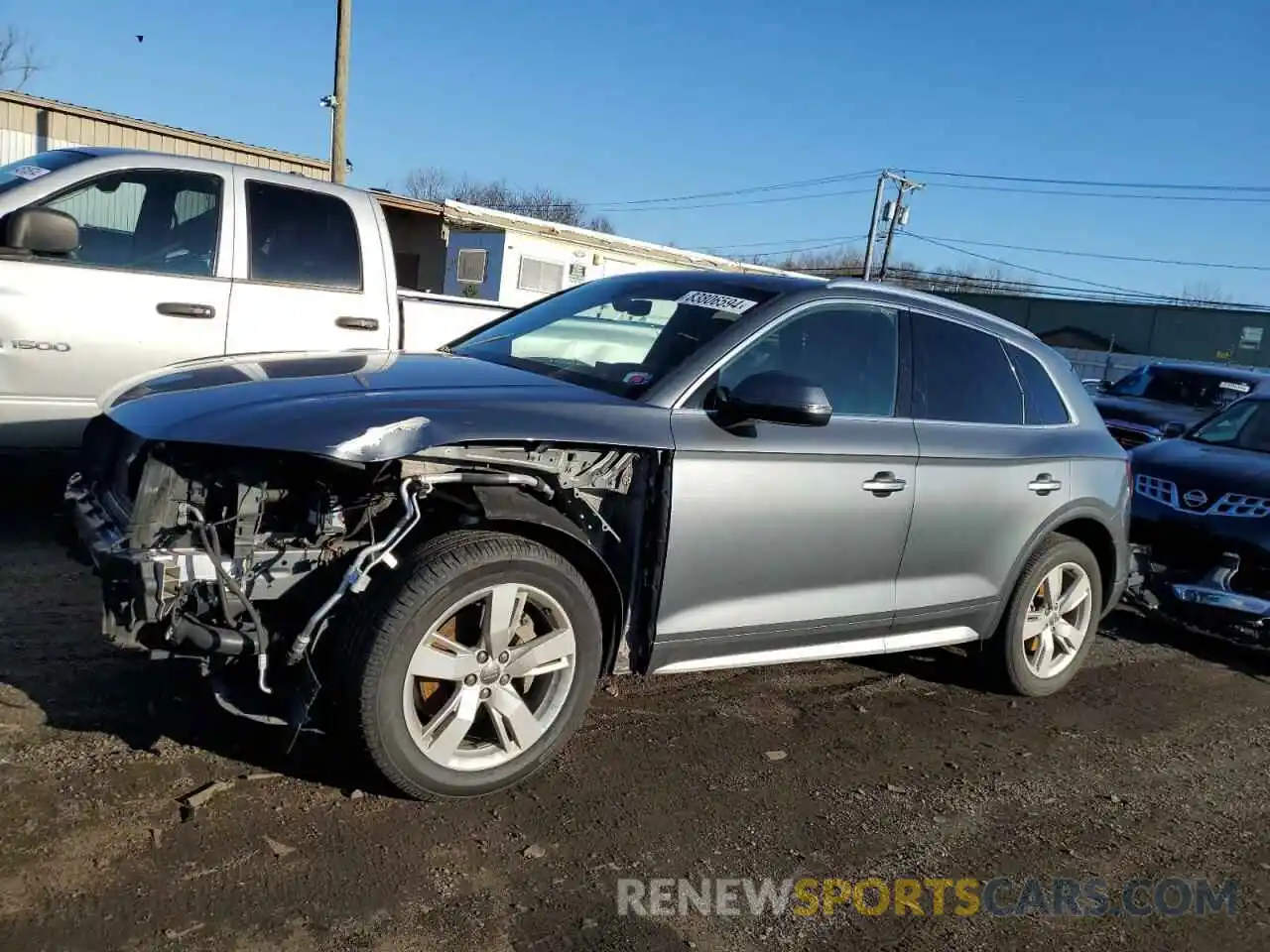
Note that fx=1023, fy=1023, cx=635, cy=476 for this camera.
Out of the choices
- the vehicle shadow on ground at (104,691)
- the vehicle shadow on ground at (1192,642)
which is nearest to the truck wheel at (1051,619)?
the vehicle shadow on ground at (1192,642)

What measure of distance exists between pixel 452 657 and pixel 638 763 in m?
0.95

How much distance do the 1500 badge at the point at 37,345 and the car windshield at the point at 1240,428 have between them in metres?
7.39

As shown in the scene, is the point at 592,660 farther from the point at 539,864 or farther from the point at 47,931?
the point at 47,931

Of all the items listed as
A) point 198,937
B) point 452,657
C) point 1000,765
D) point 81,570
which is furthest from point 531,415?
point 81,570

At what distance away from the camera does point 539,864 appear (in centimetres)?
305

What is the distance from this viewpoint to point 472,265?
22547 millimetres

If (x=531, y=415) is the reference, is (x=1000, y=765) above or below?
below

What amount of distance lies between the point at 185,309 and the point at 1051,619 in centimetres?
478

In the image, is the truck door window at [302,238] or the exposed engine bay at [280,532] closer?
the exposed engine bay at [280,532]

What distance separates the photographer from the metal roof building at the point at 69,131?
17531 millimetres

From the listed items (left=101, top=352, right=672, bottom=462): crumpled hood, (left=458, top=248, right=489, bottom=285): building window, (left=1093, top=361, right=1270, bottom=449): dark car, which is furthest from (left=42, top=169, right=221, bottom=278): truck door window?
(left=458, top=248, right=489, bottom=285): building window

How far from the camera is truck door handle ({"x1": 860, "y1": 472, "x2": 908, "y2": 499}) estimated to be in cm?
407

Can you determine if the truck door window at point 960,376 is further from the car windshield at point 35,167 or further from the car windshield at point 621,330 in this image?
the car windshield at point 35,167

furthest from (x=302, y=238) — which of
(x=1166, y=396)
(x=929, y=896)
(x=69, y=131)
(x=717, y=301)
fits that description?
(x=69, y=131)
